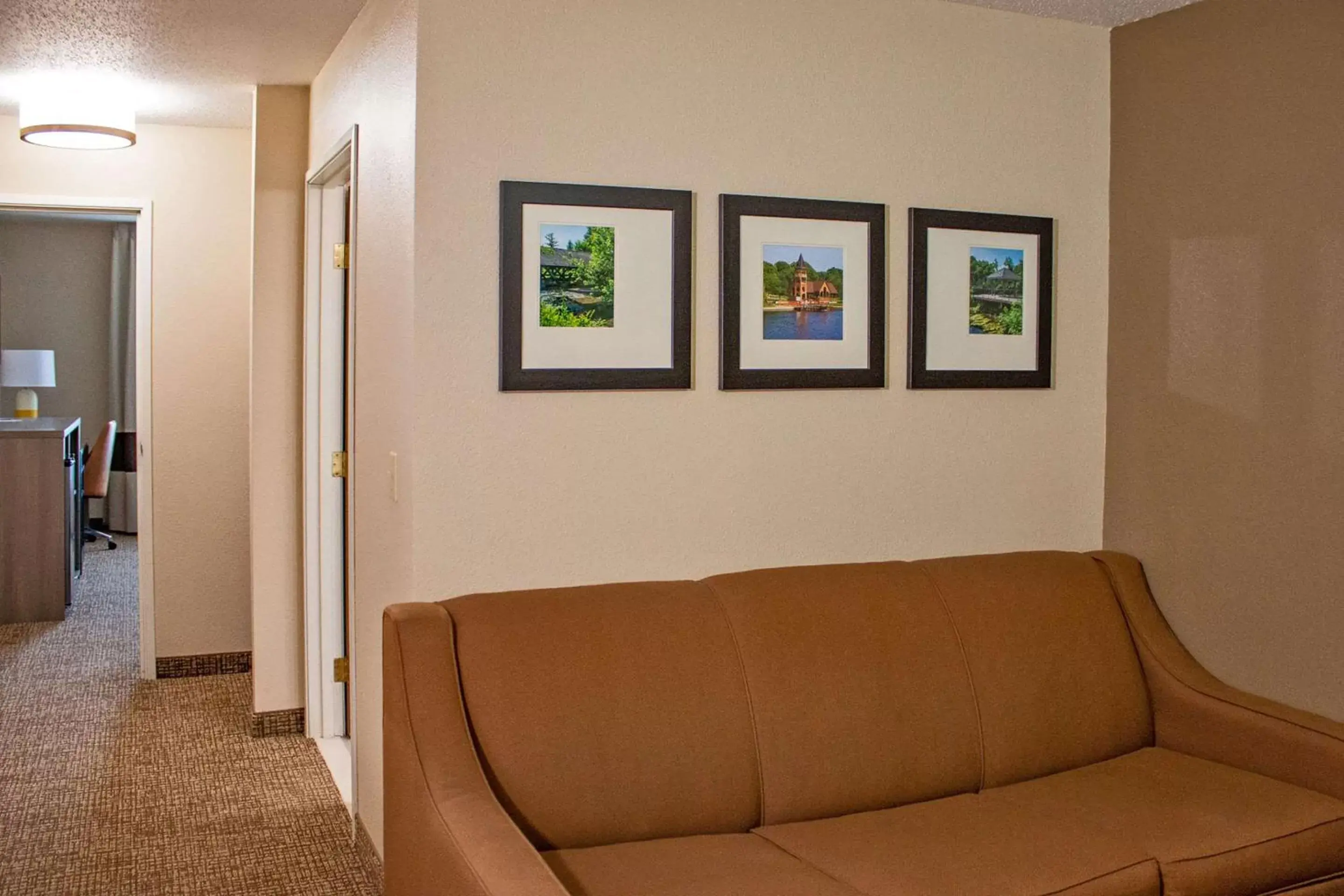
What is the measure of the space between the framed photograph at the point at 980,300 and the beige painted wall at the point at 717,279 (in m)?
0.05

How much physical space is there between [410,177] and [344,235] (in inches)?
66.8

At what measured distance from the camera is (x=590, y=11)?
2.88 metres

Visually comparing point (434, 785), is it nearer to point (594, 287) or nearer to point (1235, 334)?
point (594, 287)

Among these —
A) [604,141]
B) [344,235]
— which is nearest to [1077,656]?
[604,141]

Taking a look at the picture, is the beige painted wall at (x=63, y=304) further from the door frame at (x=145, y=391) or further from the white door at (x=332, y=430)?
the white door at (x=332, y=430)

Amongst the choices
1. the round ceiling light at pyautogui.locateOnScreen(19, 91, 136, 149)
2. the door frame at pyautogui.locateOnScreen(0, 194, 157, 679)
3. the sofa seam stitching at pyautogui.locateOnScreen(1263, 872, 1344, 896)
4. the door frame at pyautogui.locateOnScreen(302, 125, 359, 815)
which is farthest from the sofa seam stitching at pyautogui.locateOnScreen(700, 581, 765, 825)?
the door frame at pyautogui.locateOnScreen(0, 194, 157, 679)

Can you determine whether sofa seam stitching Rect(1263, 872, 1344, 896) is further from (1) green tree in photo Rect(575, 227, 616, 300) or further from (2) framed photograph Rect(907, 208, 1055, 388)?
(1) green tree in photo Rect(575, 227, 616, 300)

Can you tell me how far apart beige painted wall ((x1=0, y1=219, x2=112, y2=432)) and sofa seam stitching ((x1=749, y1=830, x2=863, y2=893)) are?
833 centimetres

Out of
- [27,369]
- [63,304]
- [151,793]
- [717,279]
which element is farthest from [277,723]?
[63,304]

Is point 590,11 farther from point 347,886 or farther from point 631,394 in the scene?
point 347,886

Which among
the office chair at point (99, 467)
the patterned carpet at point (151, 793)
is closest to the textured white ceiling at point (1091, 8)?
the patterned carpet at point (151, 793)

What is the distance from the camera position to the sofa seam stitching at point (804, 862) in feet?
7.34

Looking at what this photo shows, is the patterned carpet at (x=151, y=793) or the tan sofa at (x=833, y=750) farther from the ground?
the tan sofa at (x=833, y=750)

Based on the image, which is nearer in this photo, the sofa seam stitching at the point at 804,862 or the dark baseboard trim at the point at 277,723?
the sofa seam stitching at the point at 804,862
